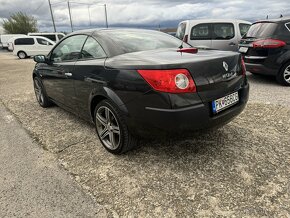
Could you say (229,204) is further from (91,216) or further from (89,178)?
(89,178)

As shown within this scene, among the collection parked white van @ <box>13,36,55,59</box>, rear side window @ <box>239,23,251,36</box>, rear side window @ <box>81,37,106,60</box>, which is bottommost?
parked white van @ <box>13,36,55,59</box>

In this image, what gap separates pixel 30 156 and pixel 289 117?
3.71 meters

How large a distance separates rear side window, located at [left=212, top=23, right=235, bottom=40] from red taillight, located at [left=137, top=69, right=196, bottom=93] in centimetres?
608

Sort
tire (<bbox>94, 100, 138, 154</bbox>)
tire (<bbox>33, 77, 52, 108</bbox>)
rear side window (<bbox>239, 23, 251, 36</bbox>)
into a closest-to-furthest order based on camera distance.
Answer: tire (<bbox>94, 100, 138, 154</bbox>) < tire (<bbox>33, 77, 52, 108</bbox>) < rear side window (<bbox>239, 23, 251, 36</bbox>)

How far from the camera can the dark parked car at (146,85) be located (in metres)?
2.13

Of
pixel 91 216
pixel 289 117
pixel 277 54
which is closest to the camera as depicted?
pixel 91 216

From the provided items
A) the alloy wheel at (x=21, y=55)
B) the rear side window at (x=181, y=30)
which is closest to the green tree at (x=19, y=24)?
the alloy wheel at (x=21, y=55)

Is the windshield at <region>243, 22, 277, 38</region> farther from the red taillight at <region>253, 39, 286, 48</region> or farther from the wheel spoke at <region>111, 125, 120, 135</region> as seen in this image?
the wheel spoke at <region>111, 125, 120, 135</region>

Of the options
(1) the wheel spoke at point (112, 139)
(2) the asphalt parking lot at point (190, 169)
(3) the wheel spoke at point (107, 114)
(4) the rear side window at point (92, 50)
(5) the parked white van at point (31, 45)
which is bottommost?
(5) the parked white van at point (31, 45)

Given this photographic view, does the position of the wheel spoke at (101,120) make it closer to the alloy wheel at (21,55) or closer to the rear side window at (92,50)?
the rear side window at (92,50)

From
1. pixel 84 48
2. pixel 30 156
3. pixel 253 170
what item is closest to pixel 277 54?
pixel 253 170

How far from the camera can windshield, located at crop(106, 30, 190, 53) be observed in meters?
2.80

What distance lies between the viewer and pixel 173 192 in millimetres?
2162

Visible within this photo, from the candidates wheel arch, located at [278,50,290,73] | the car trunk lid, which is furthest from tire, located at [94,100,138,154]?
wheel arch, located at [278,50,290,73]
